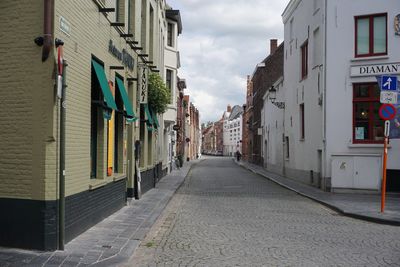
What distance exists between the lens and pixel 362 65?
18641mm

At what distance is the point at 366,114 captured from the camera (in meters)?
18.7

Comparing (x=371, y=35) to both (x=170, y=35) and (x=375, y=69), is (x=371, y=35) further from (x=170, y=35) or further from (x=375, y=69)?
(x=170, y=35)

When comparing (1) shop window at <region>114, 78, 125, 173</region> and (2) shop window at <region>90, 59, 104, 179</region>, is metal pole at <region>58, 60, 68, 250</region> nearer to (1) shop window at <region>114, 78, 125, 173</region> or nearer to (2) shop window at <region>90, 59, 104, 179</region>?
(2) shop window at <region>90, 59, 104, 179</region>

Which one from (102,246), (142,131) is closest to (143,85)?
(142,131)

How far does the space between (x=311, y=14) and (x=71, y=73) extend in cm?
1609

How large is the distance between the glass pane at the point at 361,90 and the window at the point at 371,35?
1.21 metres

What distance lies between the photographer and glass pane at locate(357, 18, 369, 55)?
18.9m

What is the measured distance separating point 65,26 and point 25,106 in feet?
4.90

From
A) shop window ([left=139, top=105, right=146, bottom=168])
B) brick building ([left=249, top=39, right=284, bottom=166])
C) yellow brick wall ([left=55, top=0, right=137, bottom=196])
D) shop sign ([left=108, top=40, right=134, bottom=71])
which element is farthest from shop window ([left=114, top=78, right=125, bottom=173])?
brick building ([left=249, top=39, right=284, bottom=166])

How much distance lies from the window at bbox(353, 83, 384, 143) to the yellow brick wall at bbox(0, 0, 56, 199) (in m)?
14.3

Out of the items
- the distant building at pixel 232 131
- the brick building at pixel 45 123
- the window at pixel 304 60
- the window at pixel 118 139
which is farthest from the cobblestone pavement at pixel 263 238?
the distant building at pixel 232 131

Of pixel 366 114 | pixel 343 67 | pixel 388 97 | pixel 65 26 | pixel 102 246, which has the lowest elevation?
pixel 102 246

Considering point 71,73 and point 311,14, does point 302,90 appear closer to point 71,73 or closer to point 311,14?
point 311,14

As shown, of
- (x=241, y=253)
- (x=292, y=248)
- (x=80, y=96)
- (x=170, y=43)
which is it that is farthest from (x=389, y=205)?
(x=170, y=43)
